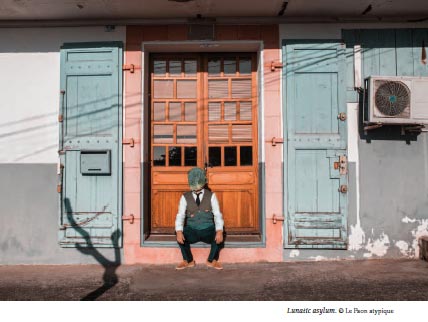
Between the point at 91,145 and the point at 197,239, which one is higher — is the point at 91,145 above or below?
above

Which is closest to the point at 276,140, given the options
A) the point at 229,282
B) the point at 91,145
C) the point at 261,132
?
the point at 261,132

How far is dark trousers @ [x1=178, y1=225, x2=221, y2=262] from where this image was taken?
18.6ft

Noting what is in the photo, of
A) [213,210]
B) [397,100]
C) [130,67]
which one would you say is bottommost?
[213,210]

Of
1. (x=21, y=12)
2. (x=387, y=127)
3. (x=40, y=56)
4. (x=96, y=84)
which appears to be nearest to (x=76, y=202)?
(x=96, y=84)

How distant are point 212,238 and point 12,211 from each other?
2.88 metres

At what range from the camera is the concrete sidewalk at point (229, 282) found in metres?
4.70

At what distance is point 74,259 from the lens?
233 inches

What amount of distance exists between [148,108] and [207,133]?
952 millimetres

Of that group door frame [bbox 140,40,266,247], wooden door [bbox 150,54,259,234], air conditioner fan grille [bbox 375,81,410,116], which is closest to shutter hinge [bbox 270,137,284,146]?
door frame [bbox 140,40,266,247]

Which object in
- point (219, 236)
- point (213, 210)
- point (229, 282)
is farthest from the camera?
point (213, 210)

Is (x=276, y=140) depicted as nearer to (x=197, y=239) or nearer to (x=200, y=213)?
(x=200, y=213)

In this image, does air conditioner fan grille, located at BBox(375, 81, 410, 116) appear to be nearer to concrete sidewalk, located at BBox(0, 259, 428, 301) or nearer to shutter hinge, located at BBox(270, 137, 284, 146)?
shutter hinge, located at BBox(270, 137, 284, 146)

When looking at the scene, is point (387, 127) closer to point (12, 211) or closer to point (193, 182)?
point (193, 182)

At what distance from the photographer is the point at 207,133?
6312 millimetres
